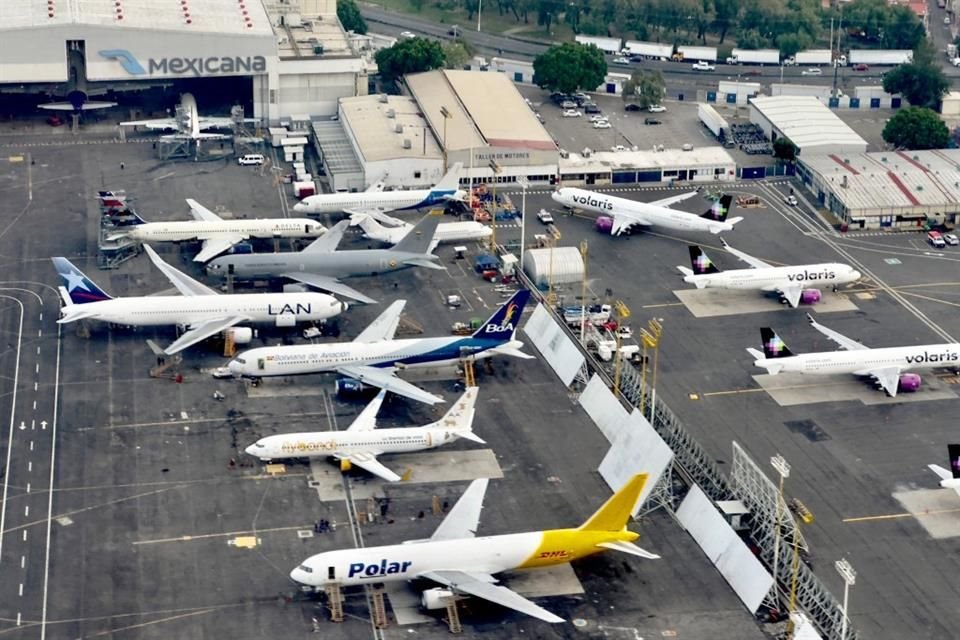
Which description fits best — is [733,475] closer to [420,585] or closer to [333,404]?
[420,585]

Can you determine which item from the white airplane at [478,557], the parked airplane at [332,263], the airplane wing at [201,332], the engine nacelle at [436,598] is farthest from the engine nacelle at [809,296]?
the engine nacelle at [436,598]

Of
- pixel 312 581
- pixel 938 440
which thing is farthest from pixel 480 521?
pixel 938 440

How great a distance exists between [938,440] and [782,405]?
16248mm

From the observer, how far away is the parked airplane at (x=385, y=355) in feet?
556

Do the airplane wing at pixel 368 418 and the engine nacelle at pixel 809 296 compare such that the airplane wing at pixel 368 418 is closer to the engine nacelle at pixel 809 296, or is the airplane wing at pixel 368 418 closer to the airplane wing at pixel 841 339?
the airplane wing at pixel 841 339

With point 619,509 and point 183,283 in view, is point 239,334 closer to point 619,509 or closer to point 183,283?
point 183,283

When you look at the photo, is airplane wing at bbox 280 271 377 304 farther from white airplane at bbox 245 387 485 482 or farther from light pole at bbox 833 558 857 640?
light pole at bbox 833 558 857 640

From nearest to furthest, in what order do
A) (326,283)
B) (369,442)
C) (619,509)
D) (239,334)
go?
(619,509) < (369,442) < (239,334) < (326,283)

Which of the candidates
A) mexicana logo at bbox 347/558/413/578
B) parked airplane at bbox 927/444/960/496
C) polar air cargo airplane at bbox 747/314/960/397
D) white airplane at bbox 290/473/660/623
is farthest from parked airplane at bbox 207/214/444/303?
parked airplane at bbox 927/444/960/496

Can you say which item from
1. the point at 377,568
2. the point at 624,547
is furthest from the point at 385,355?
the point at 624,547

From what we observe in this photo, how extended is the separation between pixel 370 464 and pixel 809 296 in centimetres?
6812

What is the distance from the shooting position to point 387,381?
16838 cm

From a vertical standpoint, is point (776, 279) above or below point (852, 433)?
above

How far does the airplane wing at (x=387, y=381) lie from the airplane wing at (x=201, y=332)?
56.4 ft
